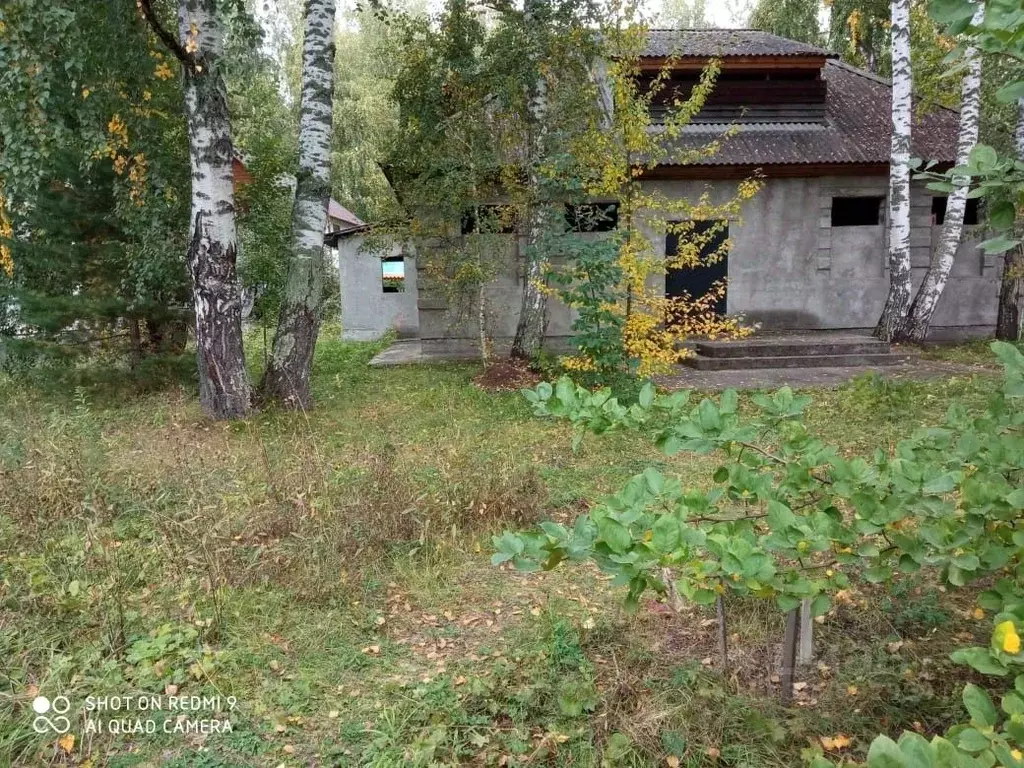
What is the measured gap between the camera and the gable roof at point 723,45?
1312 centimetres

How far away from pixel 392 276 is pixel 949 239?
1241 cm

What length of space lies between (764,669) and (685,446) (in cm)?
157

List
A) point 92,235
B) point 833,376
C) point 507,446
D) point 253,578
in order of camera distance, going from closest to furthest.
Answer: point 253,578, point 507,446, point 92,235, point 833,376

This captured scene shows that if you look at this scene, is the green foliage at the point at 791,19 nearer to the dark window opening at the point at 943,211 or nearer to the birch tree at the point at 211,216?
the dark window opening at the point at 943,211

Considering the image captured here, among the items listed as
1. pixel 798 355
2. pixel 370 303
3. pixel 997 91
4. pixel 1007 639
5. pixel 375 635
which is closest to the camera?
pixel 1007 639

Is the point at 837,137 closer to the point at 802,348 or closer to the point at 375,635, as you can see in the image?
the point at 802,348

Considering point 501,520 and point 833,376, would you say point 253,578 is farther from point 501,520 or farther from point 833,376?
point 833,376

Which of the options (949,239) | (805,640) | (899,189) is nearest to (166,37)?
(805,640)

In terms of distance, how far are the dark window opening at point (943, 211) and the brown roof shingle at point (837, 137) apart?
97 cm

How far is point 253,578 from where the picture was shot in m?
3.70

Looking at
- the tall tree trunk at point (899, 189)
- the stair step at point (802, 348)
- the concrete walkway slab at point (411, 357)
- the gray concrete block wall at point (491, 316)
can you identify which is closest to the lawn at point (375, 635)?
the stair step at point (802, 348)

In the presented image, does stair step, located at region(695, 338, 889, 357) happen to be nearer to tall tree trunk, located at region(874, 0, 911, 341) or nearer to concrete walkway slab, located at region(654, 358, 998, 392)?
concrete walkway slab, located at region(654, 358, 998, 392)

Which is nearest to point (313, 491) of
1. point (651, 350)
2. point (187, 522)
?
point (187, 522)

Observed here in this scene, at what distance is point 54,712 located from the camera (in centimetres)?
271
